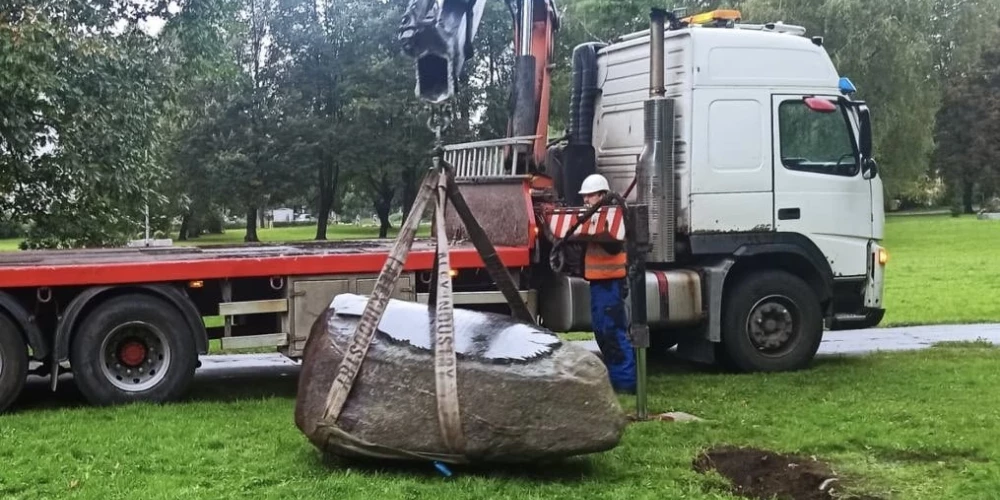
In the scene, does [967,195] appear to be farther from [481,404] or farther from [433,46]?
[481,404]

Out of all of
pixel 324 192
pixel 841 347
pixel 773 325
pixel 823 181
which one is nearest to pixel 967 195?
pixel 324 192

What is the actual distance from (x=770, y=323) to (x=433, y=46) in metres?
4.54

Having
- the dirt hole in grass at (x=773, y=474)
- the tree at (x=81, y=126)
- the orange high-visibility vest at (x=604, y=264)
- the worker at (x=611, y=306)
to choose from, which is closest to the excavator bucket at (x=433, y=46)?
the worker at (x=611, y=306)

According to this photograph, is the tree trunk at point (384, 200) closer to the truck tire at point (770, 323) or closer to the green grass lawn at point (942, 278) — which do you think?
the green grass lawn at point (942, 278)

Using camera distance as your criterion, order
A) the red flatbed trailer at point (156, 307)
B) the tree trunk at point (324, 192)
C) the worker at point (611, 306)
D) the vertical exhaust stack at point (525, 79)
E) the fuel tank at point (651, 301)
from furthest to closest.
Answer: the tree trunk at point (324, 192), the vertical exhaust stack at point (525, 79), the fuel tank at point (651, 301), the worker at point (611, 306), the red flatbed trailer at point (156, 307)

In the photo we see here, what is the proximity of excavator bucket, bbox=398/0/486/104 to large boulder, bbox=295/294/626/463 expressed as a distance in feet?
7.97

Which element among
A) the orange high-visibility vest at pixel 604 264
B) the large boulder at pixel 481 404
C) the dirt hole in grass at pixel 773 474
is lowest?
the dirt hole in grass at pixel 773 474

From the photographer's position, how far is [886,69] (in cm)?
3259

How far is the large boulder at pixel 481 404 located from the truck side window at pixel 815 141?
504 cm

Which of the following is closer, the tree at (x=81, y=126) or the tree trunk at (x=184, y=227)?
the tree at (x=81, y=126)

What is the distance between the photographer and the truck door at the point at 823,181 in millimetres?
10602

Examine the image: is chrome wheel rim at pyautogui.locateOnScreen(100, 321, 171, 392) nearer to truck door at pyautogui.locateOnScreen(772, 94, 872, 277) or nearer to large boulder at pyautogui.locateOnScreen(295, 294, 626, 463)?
large boulder at pyautogui.locateOnScreen(295, 294, 626, 463)

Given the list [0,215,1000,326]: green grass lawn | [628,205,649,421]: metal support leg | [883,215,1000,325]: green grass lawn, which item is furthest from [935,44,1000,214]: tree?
[628,205,649,421]: metal support leg

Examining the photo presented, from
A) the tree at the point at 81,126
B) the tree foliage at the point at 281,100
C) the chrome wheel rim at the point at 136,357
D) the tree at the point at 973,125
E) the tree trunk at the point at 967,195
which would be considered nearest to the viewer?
the chrome wheel rim at the point at 136,357
